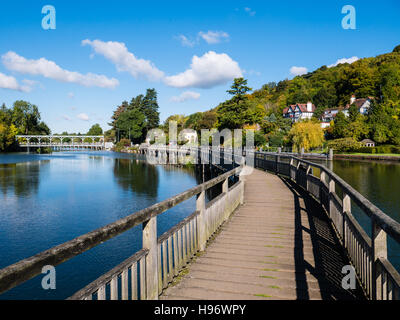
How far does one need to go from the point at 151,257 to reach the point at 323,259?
9.84 ft

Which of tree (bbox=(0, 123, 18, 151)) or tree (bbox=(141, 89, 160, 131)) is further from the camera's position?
tree (bbox=(141, 89, 160, 131))

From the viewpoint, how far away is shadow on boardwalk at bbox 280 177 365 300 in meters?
3.70

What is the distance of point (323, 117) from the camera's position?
3568 inches

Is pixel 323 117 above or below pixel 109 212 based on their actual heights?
above

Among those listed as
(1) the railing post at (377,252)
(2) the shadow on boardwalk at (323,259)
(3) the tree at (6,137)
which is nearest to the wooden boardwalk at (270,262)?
(2) the shadow on boardwalk at (323,259)

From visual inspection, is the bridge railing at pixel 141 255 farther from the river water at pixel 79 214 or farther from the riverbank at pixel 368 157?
the riverbank at pixel 368 157

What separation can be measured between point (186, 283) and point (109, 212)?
1412 cm

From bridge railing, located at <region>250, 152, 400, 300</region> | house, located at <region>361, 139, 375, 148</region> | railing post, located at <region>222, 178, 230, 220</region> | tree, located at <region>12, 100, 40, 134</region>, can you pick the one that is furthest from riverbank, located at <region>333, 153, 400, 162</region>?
tree, located at <region>12, 100, 40, 134</region>

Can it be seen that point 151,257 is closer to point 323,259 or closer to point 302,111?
point 323,259

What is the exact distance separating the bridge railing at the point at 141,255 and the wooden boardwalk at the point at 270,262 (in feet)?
0.90

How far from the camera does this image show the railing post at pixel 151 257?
319 cm

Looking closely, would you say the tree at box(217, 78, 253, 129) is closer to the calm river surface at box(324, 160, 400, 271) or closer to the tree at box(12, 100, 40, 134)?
the calm river surface at box(324, 160, 400, 271)

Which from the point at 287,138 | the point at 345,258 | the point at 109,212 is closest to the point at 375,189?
the point at 109,212

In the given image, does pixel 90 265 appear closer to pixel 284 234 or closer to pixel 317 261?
pixel 284 234
